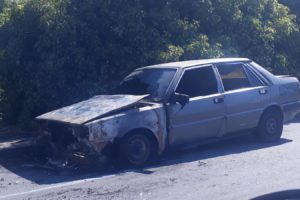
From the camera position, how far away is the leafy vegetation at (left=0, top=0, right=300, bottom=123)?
39.9ft

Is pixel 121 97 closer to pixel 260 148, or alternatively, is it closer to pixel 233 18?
pixel 260 148

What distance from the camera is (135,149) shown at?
882cm

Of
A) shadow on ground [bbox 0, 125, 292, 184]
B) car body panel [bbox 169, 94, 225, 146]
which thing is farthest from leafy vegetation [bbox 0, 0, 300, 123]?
car body panel [bbox 169, 94, 225, 146]

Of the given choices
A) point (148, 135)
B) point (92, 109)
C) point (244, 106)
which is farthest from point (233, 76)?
point (92, 109)

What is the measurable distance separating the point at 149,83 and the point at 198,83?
0.77 m

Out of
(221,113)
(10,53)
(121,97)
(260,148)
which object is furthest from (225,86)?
(10,53)

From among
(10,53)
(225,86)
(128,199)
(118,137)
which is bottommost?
(128,199)

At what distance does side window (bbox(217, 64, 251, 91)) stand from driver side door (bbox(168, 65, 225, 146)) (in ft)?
0.70

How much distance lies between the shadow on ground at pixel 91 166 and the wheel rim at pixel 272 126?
22cm

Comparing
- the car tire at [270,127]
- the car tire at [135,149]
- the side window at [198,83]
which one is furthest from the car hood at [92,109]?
the car tire at [270,127]

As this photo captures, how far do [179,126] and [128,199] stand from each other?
234 cm

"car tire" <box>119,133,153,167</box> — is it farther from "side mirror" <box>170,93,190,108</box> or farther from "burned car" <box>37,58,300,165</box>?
"side mirror" <box>170,93,190,108</box>

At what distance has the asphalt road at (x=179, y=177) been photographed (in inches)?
288

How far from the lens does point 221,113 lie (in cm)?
969
